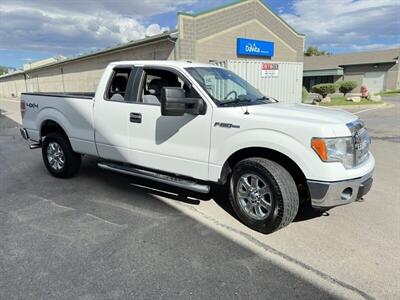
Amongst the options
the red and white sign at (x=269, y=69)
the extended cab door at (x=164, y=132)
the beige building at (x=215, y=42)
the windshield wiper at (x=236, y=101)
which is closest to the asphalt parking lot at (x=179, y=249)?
the extended cab door at (x=164, y=132)

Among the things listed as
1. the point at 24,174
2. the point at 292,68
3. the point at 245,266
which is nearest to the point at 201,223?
the point at 245,266

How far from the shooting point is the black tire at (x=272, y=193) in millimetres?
3537

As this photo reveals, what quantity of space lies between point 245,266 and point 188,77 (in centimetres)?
242

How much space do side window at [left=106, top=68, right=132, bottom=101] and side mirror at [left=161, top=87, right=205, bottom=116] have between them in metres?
1.39

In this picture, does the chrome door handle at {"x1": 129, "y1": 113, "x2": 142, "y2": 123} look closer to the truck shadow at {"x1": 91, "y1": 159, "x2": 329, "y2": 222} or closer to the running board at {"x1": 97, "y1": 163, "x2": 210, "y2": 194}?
the running board at {"x1": 97, "y1": 163, "x2": 210, "y2": 194}

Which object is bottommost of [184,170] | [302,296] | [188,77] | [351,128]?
[302,296]

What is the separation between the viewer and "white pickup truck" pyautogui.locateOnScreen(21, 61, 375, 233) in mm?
3393

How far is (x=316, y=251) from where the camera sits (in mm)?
3400

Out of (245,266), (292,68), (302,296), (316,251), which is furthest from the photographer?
(292,68)

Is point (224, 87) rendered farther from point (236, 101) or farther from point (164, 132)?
point (164, 132)

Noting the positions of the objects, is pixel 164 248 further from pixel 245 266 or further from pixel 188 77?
pixel 188 77

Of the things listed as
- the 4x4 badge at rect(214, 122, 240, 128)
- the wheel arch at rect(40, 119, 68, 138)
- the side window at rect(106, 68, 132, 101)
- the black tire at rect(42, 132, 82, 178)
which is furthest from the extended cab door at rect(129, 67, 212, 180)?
the wheel arch at rect(40, 119, 68, 138)

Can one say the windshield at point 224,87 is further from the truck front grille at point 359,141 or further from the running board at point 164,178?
the truck front grille at point 359,141

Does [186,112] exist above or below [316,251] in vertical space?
above
